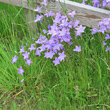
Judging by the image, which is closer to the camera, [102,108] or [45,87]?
[102,108]

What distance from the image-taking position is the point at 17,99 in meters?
1.93

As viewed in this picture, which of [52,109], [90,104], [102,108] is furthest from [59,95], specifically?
[102,108]

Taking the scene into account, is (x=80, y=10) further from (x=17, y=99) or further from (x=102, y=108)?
(x=17, y=99)

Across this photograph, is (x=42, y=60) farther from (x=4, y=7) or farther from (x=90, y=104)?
(x=4, y=7)

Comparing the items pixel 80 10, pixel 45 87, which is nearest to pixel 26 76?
pixel 45 87

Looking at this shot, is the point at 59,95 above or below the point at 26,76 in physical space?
below

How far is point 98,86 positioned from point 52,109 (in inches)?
20.4

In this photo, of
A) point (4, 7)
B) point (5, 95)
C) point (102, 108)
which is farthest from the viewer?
point (4, 7)

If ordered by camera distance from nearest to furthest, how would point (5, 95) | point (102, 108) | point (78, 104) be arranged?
point (102, 108)
point (78, 104)
point (5, 95)

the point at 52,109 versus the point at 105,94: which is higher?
the point at 105,94

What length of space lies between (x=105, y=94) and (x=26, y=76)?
0.86 meters

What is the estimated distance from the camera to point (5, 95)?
6.56 feet

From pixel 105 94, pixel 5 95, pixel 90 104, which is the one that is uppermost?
pixel 105 94

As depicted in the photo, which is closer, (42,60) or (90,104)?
(90,104)
